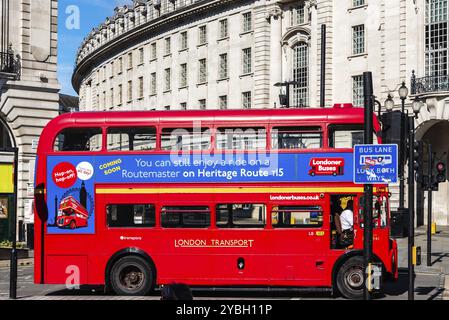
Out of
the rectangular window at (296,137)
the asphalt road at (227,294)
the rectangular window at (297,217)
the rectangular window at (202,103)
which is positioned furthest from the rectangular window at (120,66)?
the rectangular window at (297,217)

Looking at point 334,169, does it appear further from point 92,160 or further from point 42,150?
point 42,150

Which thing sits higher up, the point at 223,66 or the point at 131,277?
the point at 223,66

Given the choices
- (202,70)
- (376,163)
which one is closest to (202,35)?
(202,70)

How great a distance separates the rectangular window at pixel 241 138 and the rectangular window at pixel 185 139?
327 mm

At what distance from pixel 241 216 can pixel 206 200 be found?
0.92 meters

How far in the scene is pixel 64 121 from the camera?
17719 mm

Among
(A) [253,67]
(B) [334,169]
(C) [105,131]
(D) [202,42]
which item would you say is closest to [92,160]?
(C) [105,131]

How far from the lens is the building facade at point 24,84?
32062 millimetres

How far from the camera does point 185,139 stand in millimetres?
17578

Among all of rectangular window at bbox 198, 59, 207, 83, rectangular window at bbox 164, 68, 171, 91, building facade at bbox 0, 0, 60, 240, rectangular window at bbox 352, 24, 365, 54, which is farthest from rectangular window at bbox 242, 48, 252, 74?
building facade at bbox 0, 0, 60, 240

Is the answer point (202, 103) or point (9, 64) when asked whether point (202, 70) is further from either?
point (9, 64)

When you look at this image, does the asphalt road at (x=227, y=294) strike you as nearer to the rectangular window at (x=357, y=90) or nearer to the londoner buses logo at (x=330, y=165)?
the londoner buses logo at (x=330, y=165)

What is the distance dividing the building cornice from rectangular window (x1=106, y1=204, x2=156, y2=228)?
→ 4316 cm
